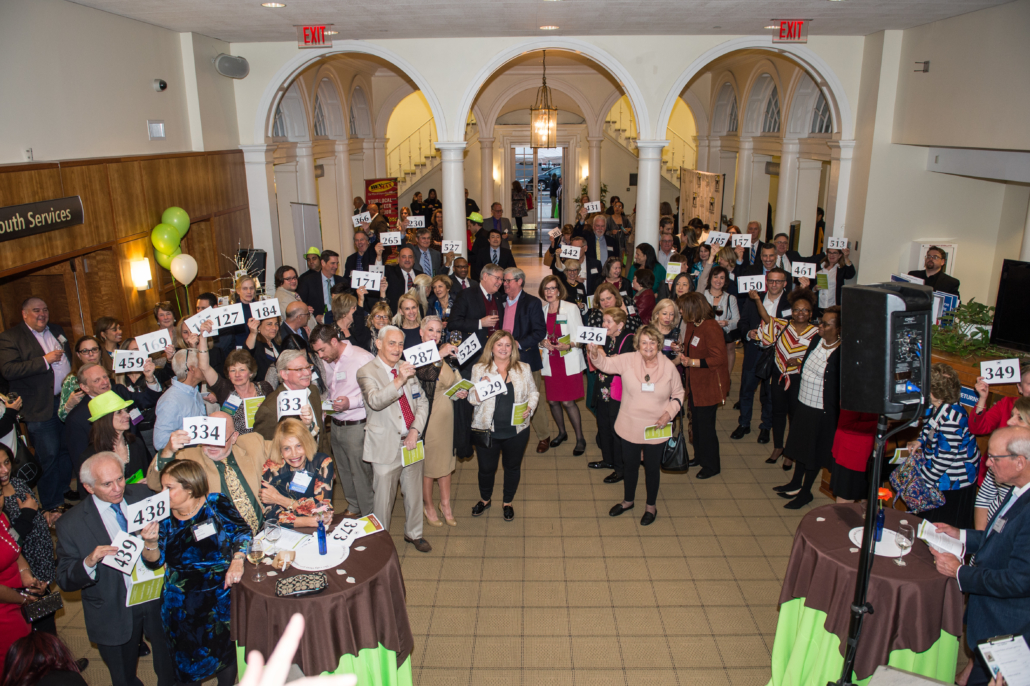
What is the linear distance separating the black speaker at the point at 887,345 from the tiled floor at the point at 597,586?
2.06m

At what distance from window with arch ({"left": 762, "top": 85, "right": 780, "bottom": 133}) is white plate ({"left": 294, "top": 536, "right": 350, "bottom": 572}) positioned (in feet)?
42.8

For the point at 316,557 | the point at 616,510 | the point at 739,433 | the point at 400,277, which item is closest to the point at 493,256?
the point at 400,277

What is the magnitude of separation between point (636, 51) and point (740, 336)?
183 inches

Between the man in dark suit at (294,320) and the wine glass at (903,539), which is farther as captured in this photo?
the man in dark suit at (294,320)

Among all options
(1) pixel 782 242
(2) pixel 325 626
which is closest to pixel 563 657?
(2) pixel 325 626

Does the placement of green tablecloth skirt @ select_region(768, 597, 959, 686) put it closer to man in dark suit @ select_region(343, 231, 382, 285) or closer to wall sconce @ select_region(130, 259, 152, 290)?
man in dark suit @ select_region(343, 231, 382, 285)

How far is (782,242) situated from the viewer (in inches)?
358

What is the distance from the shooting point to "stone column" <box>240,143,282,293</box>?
33.3 feet

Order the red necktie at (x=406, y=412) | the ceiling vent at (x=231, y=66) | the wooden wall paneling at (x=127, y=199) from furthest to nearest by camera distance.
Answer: the ceiling vent at (x=231, y=66), the wooden wall paneling at (x=127, y=199), the red necktie at (x=406, y=412)

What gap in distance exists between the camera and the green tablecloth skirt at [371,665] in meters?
3.33

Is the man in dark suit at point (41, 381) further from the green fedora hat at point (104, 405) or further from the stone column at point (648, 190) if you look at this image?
the stone column at point (648, 190)

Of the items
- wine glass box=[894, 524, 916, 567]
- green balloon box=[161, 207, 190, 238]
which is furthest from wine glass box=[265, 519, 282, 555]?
green balloon box=[161, 207, 190, 238]

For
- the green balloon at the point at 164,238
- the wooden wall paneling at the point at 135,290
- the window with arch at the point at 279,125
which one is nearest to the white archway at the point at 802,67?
the green balloon at the point at 164,238

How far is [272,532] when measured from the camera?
3.70m
